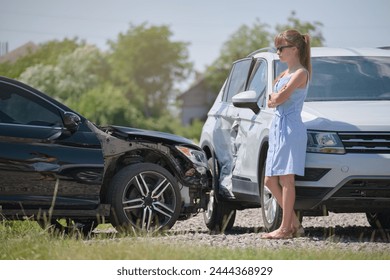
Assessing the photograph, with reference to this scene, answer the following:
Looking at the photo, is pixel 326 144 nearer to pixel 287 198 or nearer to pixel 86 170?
pixel 287 198

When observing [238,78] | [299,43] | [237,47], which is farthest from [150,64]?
[299,43]

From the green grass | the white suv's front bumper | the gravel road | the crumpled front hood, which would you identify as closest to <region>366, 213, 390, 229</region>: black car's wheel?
the gravel road

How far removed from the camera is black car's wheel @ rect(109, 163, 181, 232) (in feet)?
33.8

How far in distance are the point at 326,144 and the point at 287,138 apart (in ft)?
1.24

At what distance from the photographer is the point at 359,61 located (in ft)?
36.5

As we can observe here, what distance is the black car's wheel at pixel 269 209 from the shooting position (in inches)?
391

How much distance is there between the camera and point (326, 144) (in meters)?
9.45

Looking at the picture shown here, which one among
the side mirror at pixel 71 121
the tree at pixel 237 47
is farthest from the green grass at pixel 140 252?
the tree at pixel 237 47

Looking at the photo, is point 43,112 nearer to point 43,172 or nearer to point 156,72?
point 43,172

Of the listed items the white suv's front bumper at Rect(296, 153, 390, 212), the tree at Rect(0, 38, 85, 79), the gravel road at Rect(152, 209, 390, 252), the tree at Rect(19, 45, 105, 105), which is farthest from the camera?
the tree at Rect(19, 45, 105, 105)

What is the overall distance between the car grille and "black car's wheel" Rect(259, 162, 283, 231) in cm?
98

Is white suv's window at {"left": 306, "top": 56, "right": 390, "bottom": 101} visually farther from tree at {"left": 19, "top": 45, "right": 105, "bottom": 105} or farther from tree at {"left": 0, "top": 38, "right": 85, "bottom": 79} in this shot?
tree at {"left": 19, "top": 45, "right": 105, "bottom": 105}

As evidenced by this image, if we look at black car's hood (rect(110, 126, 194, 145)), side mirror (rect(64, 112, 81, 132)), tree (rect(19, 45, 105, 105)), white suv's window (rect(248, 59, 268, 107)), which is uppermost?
white suv's window (rect(248, 59, 268, 107))

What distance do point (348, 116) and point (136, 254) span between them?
118 inches
